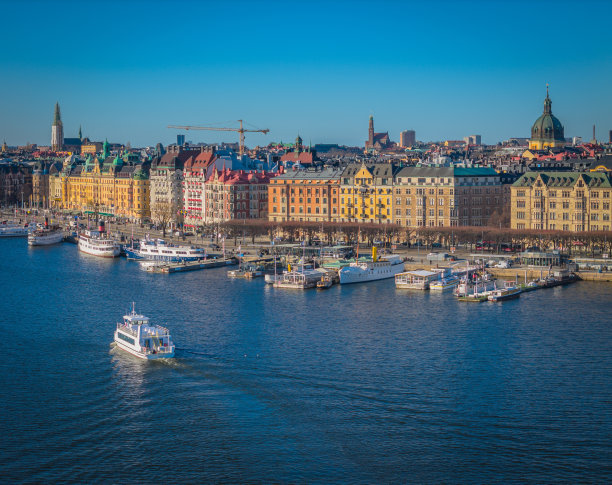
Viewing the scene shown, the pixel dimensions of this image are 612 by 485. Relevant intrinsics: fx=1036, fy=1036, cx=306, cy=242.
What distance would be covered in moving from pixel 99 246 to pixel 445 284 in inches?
1055

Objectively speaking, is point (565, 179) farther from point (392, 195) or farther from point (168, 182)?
point (168, 182)

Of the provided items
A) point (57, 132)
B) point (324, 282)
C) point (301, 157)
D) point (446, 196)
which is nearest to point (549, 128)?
point (301, 157)

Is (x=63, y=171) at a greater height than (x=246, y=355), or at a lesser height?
greater

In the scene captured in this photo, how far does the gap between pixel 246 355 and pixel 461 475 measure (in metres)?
11.1

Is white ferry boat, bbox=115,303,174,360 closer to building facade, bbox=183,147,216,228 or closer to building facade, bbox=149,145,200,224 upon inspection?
building facade, bbox=183,147,216,228

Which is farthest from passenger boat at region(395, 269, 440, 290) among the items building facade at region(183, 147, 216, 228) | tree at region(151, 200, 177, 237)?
building facade at region(183, 147, 216, 228)

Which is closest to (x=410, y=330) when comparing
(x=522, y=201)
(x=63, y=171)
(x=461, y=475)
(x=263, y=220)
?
(x=461, y=475)

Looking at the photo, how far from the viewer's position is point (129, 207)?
95375mm

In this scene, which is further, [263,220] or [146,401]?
[263,220]

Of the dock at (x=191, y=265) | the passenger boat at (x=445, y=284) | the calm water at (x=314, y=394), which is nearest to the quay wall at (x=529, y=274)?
the passenger boat at (x=445, y=284)

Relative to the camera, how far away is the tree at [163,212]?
82131 mm

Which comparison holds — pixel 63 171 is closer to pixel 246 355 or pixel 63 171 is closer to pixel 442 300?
pixel 442 300

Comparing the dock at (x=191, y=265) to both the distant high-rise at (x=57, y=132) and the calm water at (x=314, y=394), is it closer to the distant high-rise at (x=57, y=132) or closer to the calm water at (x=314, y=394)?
the calm water at (x=314, y=394)

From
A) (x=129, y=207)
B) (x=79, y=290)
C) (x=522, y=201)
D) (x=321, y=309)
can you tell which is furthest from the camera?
(x=129, y=207)
